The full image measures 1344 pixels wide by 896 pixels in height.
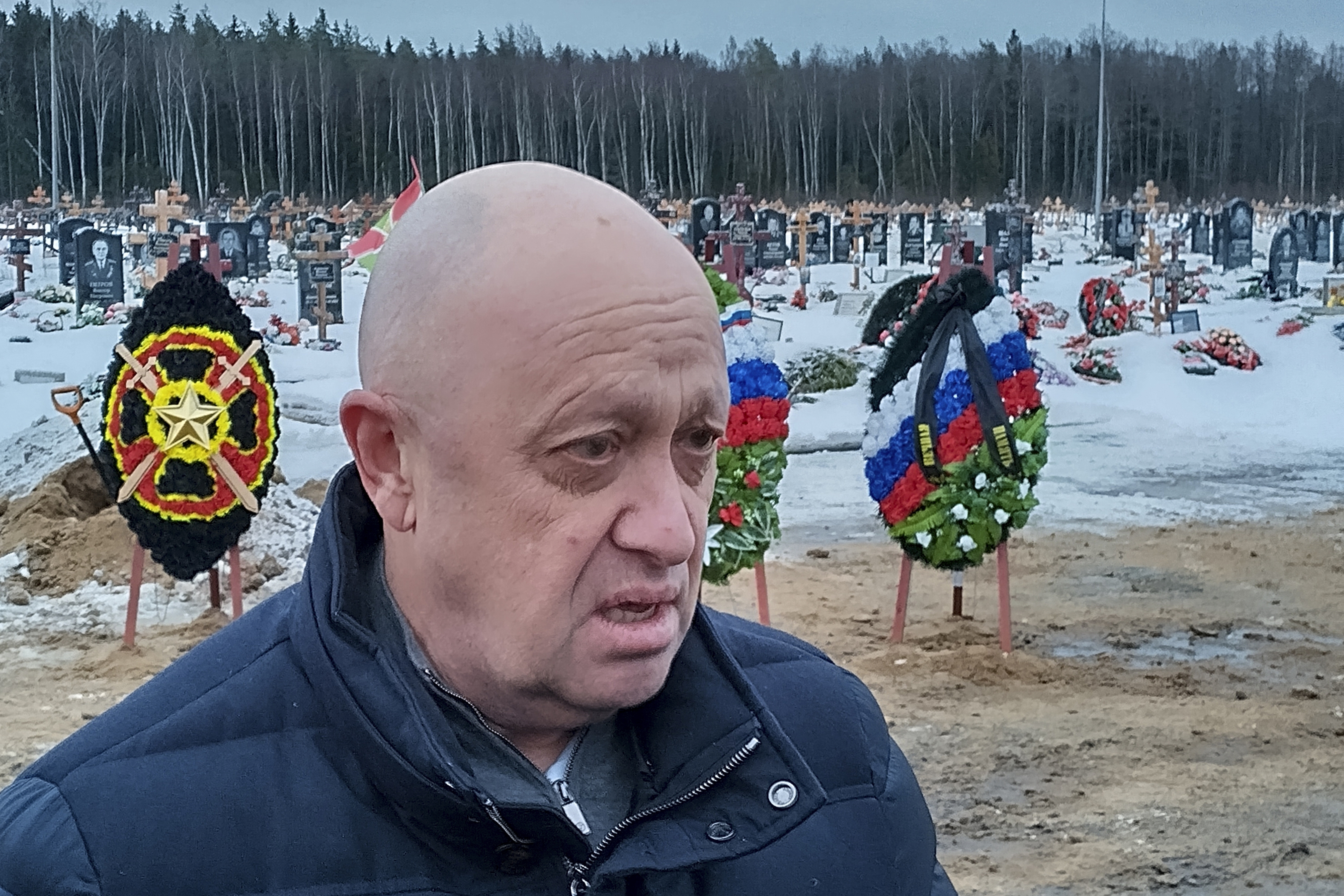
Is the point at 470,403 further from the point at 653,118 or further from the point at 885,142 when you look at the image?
the point at 885,142

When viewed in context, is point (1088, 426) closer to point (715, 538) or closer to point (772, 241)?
point (715, 538)

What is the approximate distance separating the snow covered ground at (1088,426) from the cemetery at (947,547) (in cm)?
5

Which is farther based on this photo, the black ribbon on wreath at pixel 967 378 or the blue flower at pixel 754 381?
the black ribbon on wreath at pixel 967 378

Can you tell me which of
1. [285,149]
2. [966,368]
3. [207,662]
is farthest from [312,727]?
[285,149]

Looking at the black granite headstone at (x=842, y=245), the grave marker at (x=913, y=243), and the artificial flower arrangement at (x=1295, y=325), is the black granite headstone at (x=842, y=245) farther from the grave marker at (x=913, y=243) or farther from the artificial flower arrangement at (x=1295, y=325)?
the artificial flower arrangement at (x=1295, y=325)

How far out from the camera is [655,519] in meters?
1.27

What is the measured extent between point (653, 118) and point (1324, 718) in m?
35.3

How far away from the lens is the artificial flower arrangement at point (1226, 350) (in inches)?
634

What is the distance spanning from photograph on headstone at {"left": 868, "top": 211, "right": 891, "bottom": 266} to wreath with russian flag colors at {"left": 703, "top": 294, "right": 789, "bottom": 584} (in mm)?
19012

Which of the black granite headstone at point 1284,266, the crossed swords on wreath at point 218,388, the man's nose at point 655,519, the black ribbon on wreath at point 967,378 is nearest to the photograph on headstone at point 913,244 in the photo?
the black granite headstone at point 1284,266

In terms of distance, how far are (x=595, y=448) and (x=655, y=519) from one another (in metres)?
0.08

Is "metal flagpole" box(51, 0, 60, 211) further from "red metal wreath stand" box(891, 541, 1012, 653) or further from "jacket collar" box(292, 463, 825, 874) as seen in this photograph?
"jacket collar" box(292, 463, 825, 874)

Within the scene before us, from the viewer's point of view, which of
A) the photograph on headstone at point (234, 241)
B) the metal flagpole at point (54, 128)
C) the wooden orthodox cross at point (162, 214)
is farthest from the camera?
the metal flagpole at point (54, 128)

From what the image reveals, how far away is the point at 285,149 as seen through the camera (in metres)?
38.6
